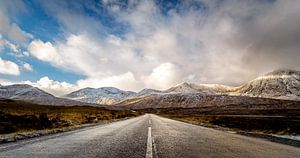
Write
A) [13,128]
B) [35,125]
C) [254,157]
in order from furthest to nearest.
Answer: [35,125]
[13,128]
[254,157]

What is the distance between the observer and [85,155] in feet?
32.9

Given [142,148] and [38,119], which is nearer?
[142,148]

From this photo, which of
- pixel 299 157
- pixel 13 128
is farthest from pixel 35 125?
pixel 299 157

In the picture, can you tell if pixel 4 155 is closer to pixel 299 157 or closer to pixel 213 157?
pixel 213 157

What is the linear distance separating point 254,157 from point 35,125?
76.0 feet

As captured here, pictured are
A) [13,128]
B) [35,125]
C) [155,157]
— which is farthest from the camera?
[35,125]

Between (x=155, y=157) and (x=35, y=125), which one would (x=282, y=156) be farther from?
(x=35, y=125)

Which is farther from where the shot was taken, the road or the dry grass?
the dry grass

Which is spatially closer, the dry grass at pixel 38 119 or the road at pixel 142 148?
the road at pixel 142 148

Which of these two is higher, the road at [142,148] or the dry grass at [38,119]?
the dry grass at [38,119]

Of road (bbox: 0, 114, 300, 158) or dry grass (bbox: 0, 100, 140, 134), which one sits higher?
dry grass (bbox: 0, 100, 140, 134)

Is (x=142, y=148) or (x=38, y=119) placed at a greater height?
(x=38, y=119)

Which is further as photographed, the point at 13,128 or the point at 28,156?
the point at 13,128

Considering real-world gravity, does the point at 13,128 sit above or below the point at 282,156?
above
